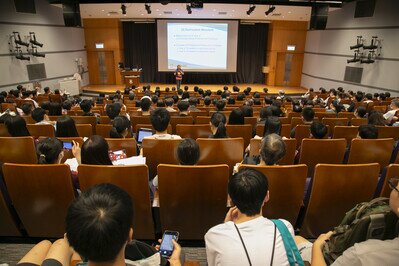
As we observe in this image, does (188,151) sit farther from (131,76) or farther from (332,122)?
(131,76)

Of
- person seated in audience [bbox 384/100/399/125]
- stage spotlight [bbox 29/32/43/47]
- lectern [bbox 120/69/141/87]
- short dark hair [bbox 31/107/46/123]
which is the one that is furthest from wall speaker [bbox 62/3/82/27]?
person seated in audience [bbox 384/100/399/125]

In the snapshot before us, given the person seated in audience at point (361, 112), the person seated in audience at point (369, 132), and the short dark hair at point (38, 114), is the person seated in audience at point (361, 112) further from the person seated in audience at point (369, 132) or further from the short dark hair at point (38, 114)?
the short dark hair at point (38, 114)

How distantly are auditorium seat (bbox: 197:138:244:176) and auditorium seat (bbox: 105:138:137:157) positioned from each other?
2.50 feet

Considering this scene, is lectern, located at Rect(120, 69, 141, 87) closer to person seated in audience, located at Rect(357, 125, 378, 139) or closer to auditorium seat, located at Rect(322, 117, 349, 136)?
auditorium seat, located at Rect(322, 117, 349, 136)

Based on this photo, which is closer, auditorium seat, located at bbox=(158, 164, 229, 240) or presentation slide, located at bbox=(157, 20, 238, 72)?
auditorium seat, located at bbox=(158, 164, 229, 240)

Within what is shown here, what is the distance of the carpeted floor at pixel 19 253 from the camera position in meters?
2.29

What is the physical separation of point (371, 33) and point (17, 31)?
524 inches

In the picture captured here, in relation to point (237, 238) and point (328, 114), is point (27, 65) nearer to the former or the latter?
point (328, 114)

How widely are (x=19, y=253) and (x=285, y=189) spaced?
2.35m

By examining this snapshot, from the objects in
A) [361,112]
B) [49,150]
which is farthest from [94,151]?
[361,112]

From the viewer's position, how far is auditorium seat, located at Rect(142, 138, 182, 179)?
290 cm

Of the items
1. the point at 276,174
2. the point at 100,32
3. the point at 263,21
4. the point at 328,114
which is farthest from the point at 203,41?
the point at 276,174

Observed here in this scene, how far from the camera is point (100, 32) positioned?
14.9 m

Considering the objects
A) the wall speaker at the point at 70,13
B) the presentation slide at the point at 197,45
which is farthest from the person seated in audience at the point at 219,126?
the presentation slide at the point at 197,45
